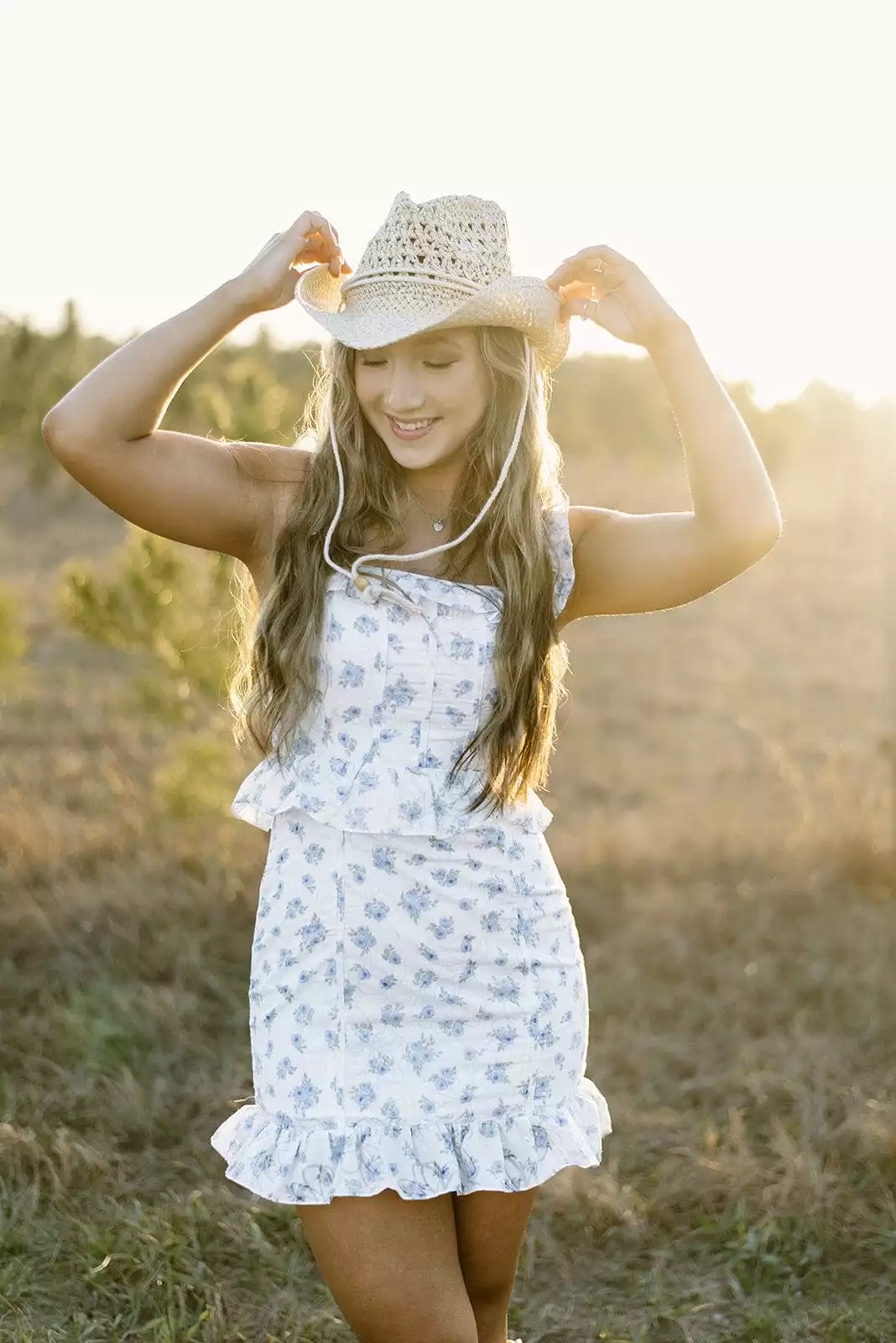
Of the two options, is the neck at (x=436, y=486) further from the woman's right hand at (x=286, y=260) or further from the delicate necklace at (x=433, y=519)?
the woman's right hand at (x=286, y=260)

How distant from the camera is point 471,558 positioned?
7.90 feet

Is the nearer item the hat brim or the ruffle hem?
the ruffle hem


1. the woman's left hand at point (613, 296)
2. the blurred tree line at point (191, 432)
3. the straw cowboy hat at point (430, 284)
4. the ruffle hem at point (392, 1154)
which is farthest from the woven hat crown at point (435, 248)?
the ruffle hem at point (392, 1154)

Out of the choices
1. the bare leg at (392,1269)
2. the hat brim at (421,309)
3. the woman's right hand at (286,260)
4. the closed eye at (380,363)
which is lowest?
the bare leg at (392,1269)

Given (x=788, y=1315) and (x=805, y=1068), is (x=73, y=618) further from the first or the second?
(x=788, y=1315)

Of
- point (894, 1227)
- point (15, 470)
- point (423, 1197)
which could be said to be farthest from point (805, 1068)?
point (15, 470)

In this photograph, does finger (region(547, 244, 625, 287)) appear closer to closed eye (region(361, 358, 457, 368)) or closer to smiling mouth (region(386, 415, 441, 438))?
closed eye (region(361, 358, 457, 368))

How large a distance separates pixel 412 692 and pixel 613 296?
0.76 meters

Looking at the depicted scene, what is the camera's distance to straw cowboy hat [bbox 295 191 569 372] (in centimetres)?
227

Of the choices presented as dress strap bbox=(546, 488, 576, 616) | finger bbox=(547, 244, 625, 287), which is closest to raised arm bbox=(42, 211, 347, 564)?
finger bbox=(547, 244, 625, 287)

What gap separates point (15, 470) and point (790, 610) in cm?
1112

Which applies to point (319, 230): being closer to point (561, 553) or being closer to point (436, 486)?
point (436, 486)

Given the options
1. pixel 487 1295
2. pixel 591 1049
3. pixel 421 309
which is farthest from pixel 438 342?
pixel 591 1049

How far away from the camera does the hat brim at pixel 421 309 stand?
88.5 inches
